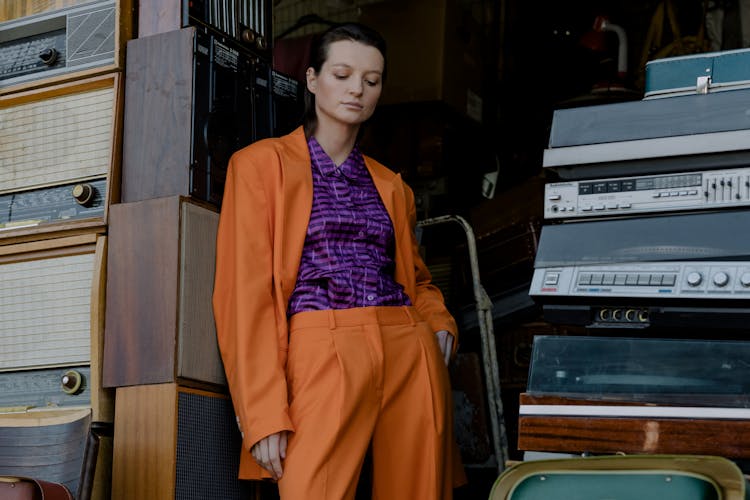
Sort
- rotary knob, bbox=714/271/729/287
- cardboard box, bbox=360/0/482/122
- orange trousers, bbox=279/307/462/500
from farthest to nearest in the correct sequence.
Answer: cardboard box, bbox=360/0/482/122, orange trousers, bbox=279/307/462/500, rotary knob, bbox=714/271/729/287

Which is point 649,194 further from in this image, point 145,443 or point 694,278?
point 145,443

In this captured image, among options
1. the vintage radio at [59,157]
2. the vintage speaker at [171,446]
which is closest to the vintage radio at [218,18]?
the vintage radio at [59,157]

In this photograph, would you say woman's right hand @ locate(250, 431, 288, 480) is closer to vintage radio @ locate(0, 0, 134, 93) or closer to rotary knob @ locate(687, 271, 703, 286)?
rotary knob @ locate(687, 271, 703, 286)

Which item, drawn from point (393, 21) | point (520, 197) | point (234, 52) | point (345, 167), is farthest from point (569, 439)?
point (393, 21)

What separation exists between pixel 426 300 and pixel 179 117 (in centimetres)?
86

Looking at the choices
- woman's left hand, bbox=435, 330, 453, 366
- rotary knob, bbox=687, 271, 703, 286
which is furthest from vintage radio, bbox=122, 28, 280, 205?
rotary knob, bbox=687, 271, 703, 286

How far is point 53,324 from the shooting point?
2961 millimetres

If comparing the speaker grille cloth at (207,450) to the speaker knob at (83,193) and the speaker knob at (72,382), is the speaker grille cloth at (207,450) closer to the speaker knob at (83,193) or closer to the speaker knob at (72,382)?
the speaker knob at (72,382)

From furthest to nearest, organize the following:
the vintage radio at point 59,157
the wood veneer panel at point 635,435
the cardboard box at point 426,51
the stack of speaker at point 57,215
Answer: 1. the cardboard box at point 426,51
2. the vintage radio at point 59,157
3. the stack of speaker at point 57,215
4. the wood veneer panel at point 635,435

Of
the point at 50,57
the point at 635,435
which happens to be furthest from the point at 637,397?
the point at 50,57

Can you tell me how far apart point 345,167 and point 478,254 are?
156 cm

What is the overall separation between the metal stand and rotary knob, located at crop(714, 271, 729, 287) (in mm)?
1468

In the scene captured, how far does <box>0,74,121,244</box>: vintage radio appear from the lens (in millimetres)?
2975

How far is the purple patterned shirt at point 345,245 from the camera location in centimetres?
278
